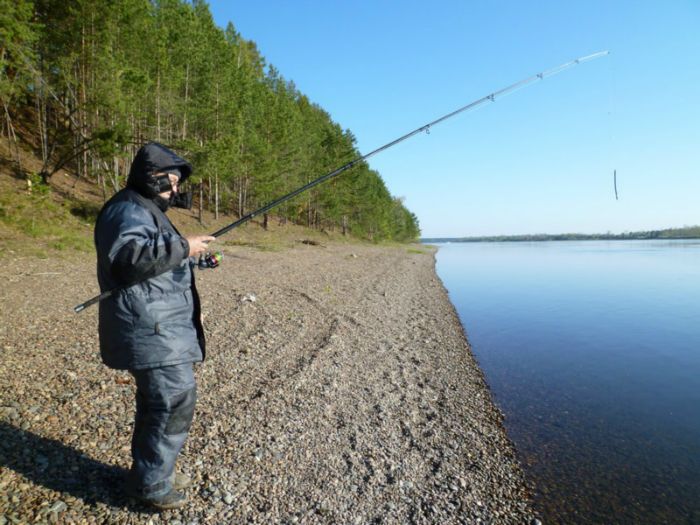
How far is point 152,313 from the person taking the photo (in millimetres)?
2939

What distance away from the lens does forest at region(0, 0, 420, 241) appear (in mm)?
16688

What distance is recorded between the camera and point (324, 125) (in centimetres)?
5253

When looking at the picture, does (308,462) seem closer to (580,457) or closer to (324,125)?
(580,457)

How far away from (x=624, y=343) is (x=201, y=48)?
2814cm

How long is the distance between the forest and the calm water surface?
17861 millimetres

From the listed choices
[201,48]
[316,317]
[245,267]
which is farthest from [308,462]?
[201,48]

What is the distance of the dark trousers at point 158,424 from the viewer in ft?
9.86

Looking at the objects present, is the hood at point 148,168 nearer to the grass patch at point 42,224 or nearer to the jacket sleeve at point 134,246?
the jacket sleeve at point 134,246

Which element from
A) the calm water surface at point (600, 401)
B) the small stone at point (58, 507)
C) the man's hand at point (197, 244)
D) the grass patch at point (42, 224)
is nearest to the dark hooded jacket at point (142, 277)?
the man's hand at point (197, 244)

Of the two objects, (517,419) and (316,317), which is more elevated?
(316,317)

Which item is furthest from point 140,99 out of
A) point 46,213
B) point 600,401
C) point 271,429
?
point 600,401

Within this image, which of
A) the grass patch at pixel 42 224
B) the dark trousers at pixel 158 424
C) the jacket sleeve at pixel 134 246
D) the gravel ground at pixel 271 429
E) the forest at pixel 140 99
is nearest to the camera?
the jacket sleeve at pixel 134 246

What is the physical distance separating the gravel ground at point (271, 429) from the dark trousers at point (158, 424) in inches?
14.7

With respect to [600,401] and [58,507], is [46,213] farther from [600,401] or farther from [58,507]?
[600,401]
